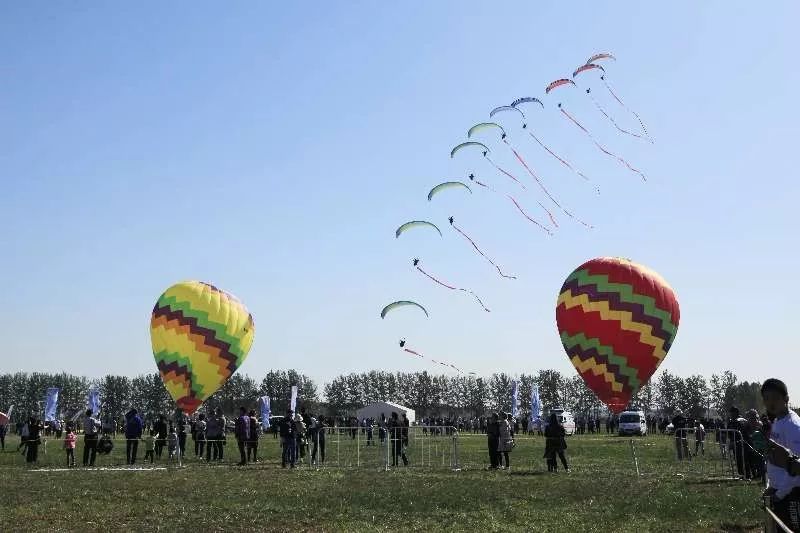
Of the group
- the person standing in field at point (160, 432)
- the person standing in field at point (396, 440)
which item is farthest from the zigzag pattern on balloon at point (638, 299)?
the person standing in field at point (160, 432)

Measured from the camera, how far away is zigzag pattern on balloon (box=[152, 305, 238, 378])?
29719 millimetres

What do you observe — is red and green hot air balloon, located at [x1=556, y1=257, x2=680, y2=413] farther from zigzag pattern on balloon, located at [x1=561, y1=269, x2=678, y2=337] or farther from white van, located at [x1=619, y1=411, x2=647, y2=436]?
white van, located at [x1=619, y1=411, x2=647, y2=436]

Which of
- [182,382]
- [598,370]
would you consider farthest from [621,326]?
[182,382]

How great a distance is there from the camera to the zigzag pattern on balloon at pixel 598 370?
27234mm

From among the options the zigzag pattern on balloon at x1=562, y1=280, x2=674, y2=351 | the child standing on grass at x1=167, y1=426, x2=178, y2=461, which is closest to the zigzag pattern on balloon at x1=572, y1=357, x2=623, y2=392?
the zigzag pattern on balloon at x1=562, y1=280, x2=674, y2=351

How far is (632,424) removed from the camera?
5909 cm

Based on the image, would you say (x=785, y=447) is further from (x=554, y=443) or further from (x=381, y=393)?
(x=381, y=393)

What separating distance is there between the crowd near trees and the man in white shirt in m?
106

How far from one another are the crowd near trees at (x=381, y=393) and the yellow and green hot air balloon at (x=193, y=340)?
85.4 meters

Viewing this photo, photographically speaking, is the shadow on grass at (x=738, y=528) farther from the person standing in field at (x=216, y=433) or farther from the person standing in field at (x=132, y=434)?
the person standing in field at (x=216, y=433)

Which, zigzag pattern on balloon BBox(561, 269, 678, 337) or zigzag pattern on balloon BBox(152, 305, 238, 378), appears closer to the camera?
zigzag pattern on balloon BBox(561, 269, 678, 337)

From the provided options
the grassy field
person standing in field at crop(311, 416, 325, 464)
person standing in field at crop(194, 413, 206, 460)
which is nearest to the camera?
the grassy field

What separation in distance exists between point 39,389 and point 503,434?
123670mm

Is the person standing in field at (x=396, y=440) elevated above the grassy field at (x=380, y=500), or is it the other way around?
the person standing in field at (x=396, y=440)
